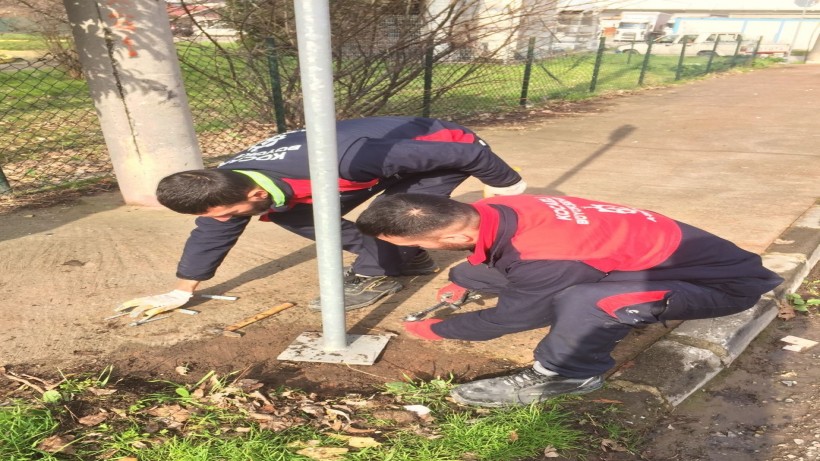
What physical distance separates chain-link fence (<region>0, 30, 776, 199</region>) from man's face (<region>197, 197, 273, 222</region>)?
3.38 metres

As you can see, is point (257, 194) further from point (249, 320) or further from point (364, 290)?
point (364, 290)

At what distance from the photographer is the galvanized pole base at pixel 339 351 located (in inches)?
96.2

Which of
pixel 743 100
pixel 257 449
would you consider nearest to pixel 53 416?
pixel 257 449

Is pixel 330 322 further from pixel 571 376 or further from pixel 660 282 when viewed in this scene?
pixel 660 282

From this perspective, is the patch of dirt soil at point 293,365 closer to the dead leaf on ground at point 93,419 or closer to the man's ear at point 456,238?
the dead leaf on ground at point 93,419

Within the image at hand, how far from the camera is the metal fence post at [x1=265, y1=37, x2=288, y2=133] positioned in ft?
20.4

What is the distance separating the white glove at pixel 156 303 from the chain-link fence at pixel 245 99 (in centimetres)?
282

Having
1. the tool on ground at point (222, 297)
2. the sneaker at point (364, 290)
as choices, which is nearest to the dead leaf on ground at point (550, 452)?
the sneaker at point (364, 290)

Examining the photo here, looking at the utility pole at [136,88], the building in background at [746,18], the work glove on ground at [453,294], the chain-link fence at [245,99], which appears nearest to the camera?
the work glove on ground at [453,294]

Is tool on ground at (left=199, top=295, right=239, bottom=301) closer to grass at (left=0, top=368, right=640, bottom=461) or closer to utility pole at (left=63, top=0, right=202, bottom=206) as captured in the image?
grass at (left=0, top=368, right=640, bottom=461)

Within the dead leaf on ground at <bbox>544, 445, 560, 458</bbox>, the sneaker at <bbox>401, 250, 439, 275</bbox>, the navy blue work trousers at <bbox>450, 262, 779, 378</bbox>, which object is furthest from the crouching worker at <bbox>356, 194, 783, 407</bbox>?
the sneaker at <bbox>401, 250, 439, 275</bbox>

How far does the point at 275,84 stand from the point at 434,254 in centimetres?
349

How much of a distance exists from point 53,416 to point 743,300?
2.60 meters

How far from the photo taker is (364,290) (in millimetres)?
3133
